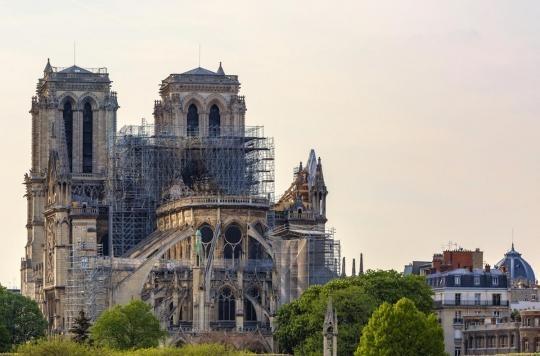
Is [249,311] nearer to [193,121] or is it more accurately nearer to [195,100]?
[193,121]

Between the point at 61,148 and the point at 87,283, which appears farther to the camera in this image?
the point at 61,148

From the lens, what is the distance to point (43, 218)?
174 meters

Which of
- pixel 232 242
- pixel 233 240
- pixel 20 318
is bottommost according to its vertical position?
pixel 20 318

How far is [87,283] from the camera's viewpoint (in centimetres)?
15638

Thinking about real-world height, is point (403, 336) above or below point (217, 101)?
below

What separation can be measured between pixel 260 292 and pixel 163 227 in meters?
10.1

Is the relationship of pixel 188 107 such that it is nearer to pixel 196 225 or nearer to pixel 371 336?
pixel 196 225

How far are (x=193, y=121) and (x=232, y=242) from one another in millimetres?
15292

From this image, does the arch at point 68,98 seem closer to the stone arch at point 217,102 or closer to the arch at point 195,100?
the arch at point 195,100

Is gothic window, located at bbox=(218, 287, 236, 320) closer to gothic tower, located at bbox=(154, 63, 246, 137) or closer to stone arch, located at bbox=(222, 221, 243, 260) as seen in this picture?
stone arch, located at bbox=(222, 221, 243, 260)

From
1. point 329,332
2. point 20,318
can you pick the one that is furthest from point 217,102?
point 329,332

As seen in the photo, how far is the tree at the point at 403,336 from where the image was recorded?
117 meters

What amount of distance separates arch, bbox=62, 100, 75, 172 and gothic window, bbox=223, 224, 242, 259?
59.8 feet

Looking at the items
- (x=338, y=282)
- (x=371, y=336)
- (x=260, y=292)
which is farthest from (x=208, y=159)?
(x=371, y=336)
